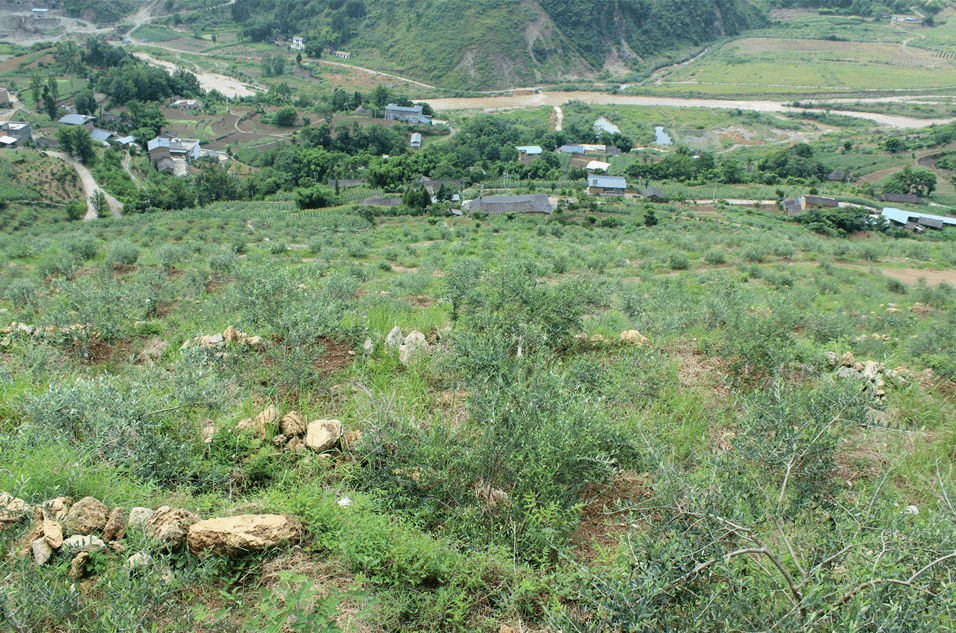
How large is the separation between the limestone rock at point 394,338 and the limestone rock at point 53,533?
3.64 meters

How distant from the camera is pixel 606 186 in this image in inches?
2051

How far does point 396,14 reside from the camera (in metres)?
116

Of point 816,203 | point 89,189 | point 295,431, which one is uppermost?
point 295,431

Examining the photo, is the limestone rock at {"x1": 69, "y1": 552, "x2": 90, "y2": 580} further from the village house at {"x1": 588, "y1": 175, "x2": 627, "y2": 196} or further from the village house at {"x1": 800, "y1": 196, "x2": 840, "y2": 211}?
the village house at {"x1": 800, "y1": 196, "x2": 840, "y2": 211}

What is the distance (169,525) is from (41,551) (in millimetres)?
626

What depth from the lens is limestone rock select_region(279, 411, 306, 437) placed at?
448 centimetres

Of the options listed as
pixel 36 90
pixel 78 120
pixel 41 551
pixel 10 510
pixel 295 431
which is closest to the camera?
pixel 41 551

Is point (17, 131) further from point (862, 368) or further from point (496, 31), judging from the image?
point (862, 368)

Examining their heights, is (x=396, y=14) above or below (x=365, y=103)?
above

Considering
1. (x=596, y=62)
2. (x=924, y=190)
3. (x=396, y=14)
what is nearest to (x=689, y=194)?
(x=924, y=190)

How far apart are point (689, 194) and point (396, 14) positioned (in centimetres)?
9185

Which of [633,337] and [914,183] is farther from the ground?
[633,337]

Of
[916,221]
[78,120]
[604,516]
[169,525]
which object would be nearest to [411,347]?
[604,516]

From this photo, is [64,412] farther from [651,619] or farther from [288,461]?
[651,619]
